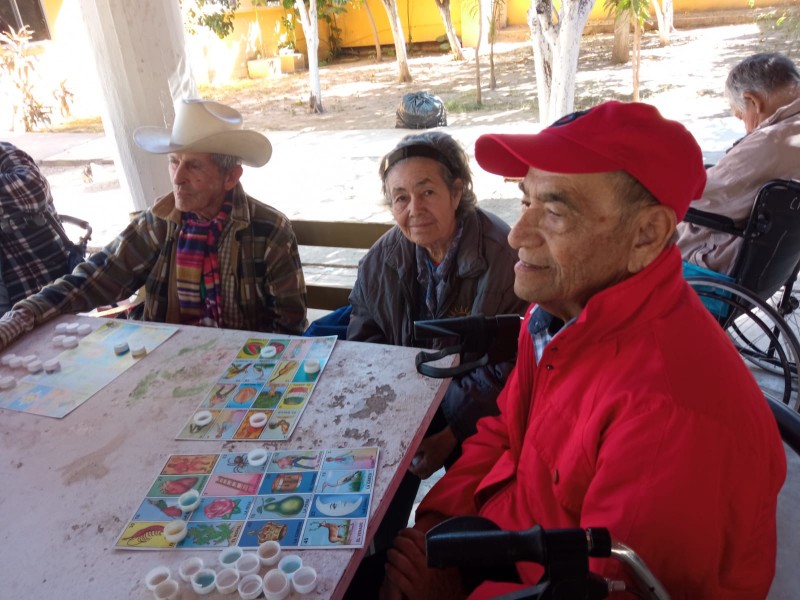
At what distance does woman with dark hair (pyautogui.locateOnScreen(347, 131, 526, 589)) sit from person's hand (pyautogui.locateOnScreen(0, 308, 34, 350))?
117cm

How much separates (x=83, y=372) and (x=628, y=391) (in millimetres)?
1603

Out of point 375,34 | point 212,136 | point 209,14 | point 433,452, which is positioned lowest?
point 433,452

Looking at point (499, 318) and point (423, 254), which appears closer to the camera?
point (499, 318)

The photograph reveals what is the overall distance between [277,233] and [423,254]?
63 cm

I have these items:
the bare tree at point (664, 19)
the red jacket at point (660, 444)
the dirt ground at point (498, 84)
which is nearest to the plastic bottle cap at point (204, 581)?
the red jacket at point (660, 444)

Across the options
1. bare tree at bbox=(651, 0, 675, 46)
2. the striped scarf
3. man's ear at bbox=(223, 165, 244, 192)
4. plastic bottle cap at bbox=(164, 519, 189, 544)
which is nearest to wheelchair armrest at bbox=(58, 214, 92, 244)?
the striped scarf

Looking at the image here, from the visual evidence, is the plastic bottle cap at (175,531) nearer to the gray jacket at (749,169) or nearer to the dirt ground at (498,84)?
the gray jacket at (749,169)

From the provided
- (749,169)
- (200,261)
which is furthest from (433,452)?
(749,169)

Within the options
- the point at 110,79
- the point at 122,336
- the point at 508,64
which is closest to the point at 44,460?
the point at 122,336

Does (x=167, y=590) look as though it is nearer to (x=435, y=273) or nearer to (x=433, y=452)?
(x=433, y=452)

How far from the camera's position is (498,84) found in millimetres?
12320

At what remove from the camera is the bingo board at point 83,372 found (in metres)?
1.67

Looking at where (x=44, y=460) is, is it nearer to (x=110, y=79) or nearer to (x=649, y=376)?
(x=649, y=376)

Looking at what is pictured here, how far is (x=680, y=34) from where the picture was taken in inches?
591
